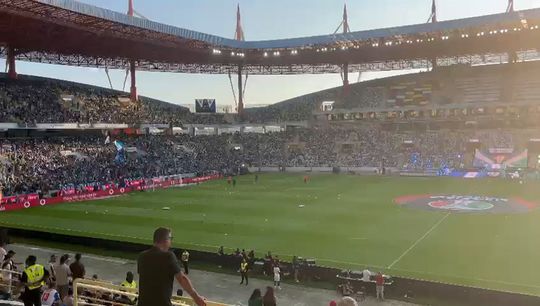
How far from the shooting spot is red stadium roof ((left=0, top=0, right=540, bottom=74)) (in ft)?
162

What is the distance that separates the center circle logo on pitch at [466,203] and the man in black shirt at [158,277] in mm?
33683

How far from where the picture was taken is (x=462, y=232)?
94.2 feet

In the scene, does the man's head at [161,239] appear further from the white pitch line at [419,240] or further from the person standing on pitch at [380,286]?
the white pitch line at [419,240]

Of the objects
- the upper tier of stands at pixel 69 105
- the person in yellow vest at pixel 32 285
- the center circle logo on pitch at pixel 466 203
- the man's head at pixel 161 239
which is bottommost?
the center circle logo on pitch at pixel 466 203

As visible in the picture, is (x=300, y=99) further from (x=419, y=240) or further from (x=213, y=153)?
(x=419, y=240)

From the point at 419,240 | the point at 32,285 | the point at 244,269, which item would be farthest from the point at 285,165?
the point at 32,285

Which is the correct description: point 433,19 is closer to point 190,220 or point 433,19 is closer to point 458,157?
point 458,157

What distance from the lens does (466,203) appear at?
1513 inches

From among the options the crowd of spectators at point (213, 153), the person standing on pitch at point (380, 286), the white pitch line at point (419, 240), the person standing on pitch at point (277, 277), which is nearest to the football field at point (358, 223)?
the white pitch line at point (419, 240)

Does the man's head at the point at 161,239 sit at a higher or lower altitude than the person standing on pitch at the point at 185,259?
higher

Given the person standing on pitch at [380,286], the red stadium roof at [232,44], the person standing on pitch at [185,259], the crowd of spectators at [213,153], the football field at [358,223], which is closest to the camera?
the person standing on pitch at [380,286]

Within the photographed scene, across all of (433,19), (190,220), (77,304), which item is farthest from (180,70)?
(77,304)

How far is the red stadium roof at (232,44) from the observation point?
1943 inches

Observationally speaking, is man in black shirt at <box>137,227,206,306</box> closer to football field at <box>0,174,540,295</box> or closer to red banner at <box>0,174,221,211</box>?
football field at <box>0,174,540,295</box>
